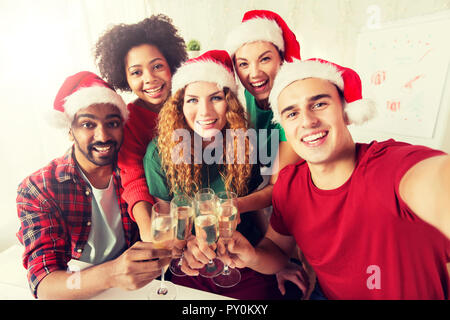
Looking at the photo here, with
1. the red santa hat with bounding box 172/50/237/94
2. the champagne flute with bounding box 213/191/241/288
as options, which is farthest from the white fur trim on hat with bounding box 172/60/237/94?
the champagne flute with bounding box 213/191/241/288

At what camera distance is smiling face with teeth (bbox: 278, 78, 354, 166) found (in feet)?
2.94

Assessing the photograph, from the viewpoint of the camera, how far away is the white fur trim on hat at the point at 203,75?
1000 mm

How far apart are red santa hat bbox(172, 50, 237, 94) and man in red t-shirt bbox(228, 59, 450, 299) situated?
0.21 metres

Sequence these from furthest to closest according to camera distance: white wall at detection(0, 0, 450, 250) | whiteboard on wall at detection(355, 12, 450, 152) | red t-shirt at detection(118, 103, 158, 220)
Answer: red t-shirt at detection(118, 103, 158, 220) → white wall at detection(0, 0, 450, 250) → whiteboard on wall at detection(355, 12, 450, 152)

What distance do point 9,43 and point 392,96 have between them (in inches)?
61.3

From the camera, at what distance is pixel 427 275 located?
0.87m

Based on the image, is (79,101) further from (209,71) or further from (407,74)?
(407,74)

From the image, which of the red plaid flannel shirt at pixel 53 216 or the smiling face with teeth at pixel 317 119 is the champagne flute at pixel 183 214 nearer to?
the red plaid flannel shirt at pixel 53 216

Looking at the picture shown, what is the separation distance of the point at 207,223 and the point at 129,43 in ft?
2.67

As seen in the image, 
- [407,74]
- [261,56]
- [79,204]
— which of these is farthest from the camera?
[79,204]

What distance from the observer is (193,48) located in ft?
3.42

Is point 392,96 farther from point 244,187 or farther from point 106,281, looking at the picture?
point 106,281

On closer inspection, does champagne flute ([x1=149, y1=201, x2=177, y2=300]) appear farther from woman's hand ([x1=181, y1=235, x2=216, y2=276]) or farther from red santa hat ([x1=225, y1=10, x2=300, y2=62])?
red santa hat ([x1=225, y1=10, x2=300, y2=62])

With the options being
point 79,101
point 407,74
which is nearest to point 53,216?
point 79,101
